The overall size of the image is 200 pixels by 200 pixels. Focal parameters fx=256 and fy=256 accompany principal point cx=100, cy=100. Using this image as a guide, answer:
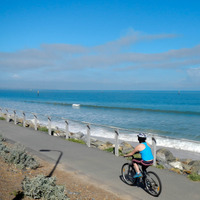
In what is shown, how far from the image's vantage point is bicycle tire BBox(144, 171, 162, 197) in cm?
600

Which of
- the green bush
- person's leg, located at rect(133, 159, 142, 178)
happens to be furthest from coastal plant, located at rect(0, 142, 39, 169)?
person's leg, located at rect(133, 159, 142, 178)

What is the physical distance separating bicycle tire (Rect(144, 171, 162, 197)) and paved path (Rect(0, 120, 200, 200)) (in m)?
0.13

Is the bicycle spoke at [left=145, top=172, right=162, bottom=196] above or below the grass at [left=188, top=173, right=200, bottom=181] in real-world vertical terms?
above

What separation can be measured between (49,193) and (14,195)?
0.71 metres

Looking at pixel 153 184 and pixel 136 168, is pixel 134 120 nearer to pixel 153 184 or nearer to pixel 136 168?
pixel 136 168

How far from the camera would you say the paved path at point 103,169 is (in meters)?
6.33

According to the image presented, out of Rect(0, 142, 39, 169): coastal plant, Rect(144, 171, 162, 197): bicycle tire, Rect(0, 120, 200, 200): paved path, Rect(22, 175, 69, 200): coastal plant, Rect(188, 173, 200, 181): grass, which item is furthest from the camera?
Rect(0, 142, 39, 169): coastal plant

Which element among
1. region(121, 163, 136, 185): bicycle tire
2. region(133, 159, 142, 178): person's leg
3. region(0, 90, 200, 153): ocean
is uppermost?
region(133, 159, 142, 178): person's leg

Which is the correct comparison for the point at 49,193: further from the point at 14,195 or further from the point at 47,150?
the point at 47,150

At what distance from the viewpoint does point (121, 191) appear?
6387mm

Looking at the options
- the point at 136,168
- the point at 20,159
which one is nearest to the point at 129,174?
the point at 136,168

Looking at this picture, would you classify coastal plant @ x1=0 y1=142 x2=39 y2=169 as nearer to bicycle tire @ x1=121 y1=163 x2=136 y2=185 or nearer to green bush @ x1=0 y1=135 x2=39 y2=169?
green bush @ x1=0 y1=135 x2=39 y2=169

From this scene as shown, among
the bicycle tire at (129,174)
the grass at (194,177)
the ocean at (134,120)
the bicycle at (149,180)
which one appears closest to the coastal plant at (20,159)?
the bicycle tire at (129,174)

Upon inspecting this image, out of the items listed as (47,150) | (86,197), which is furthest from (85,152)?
(86,197)
